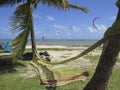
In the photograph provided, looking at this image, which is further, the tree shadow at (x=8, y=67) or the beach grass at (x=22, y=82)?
the tree shadow at (x=8, y=67)

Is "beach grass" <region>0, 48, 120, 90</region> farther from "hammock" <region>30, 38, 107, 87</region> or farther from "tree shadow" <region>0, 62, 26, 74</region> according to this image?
"hammock" <region>30, 38, 107, 87</region>

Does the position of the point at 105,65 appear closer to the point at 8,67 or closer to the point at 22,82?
the point at 22,82

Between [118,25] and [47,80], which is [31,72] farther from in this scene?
[118,25]

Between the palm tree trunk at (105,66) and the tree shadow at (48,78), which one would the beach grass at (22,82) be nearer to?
the palm tree trunk at (105,66)

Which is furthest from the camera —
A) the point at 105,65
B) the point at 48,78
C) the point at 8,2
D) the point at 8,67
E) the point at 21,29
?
the point at 8,67

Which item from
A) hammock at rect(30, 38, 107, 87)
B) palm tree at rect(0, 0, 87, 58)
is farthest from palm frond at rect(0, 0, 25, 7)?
hammock at rect(30, 38, 107, 87)

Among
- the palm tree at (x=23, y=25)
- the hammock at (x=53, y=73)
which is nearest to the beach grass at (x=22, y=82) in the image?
the palm tree at (x=23, y=25)

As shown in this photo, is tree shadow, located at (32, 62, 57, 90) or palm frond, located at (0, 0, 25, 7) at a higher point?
tree shadow, located at (32, 62, 57, 90)

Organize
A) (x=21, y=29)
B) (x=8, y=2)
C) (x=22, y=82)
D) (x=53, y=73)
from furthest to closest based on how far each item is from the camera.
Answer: (x=8, y=2) < (x=22, y=82) < (x=21, y=29) < (x=53, y=73)

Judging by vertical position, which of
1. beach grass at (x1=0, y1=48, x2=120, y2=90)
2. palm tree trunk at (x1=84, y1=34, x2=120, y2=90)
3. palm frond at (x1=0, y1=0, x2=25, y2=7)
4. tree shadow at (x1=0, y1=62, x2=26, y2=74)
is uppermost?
palm tree trunk at (x1=84, y1=34, x2=120, y2=90)

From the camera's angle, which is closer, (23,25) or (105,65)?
(105,65)

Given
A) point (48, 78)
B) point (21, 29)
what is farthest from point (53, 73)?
point (21, 29)

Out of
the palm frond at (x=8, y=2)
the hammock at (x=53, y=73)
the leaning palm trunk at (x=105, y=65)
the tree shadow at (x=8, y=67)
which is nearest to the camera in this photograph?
the hammock at (x=53, y=73)

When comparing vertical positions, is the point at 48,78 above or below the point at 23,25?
above
